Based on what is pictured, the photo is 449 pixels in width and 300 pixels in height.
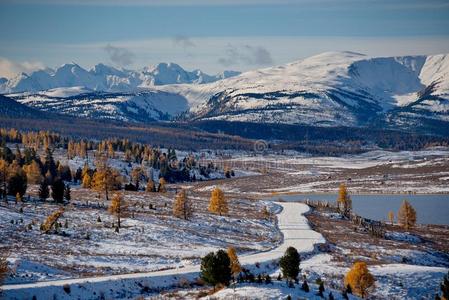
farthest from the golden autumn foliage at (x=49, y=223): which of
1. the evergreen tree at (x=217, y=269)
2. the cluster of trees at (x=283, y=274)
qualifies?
the evergreen tree at (x=217, y=269)

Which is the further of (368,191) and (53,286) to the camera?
(368,191)

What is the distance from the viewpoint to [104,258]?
69312 millimetres

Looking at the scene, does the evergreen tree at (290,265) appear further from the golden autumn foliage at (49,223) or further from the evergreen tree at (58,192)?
the evergreen tree at (58,192)

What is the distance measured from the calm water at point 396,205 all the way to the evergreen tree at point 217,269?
280ft

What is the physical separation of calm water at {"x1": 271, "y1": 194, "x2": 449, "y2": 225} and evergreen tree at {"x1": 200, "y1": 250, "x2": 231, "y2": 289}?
85473 mm

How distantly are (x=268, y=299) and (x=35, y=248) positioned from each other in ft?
112

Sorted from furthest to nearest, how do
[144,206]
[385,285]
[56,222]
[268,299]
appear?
[144,206] → [56,222] → [385,285] → [268,299]

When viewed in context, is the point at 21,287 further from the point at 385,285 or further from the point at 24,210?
the point at 24,210

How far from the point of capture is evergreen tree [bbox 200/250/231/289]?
52.1 m

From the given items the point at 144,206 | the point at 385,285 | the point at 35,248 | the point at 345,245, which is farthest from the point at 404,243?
the point at 35,248

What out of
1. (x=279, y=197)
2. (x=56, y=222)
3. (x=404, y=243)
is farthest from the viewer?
(x=279, y=197)

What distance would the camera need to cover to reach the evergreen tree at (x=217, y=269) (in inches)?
2051

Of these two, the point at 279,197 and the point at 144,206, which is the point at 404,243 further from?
the point at 279,197

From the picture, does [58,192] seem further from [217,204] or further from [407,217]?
[407,217]
